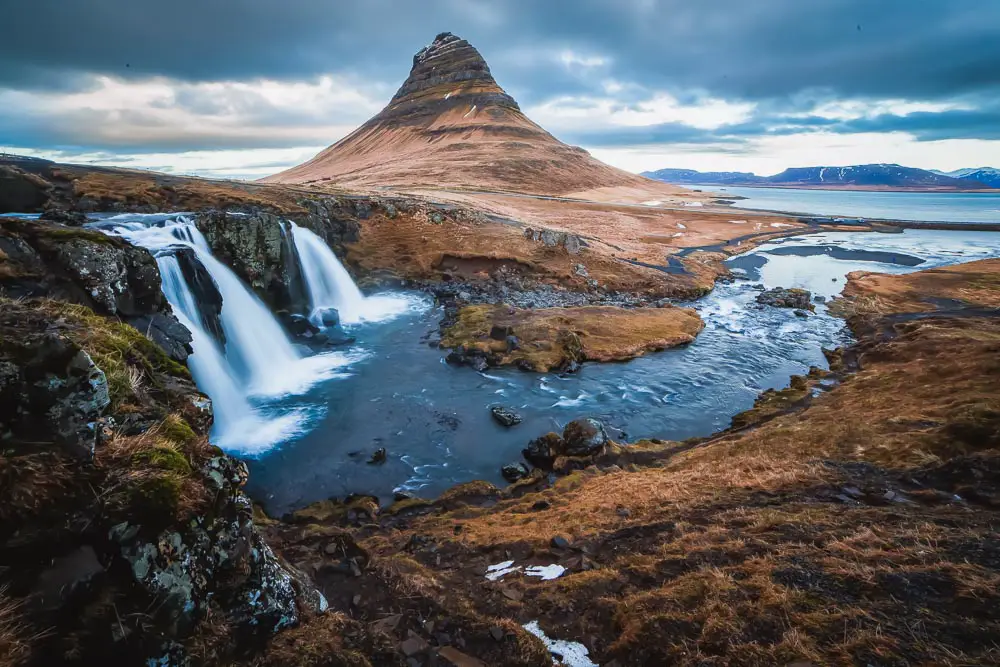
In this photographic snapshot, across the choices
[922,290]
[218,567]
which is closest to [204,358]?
[218,567]

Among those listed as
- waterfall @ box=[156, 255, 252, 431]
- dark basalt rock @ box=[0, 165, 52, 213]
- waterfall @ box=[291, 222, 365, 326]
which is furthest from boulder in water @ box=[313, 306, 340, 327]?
dark basalt rock @ box=[0, 165, 52, 213]

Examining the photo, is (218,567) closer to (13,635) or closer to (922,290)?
(13,635)

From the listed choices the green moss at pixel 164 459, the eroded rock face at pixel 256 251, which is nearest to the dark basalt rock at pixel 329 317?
the eroded rock face at pixel 256 251

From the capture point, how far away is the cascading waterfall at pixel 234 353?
20422mm

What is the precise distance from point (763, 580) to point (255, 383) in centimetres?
2418

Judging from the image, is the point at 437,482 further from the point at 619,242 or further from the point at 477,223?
the point at 619,242

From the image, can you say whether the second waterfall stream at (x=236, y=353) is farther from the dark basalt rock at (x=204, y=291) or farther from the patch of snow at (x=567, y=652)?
the patch of snow at (x=567, y=652)

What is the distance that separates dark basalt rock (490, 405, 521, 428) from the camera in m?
21.5

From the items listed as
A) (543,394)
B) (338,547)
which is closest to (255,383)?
(543,394)

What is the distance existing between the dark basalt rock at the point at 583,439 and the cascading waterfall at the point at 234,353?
11.8m

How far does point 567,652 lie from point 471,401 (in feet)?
54.5

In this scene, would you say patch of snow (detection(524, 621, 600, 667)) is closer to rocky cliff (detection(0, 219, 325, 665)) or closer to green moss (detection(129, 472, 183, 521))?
rocky cliff (detection(0, 219, 325, 665))

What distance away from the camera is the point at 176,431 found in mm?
6621

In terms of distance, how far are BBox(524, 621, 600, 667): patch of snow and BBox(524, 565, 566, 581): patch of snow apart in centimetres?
187
